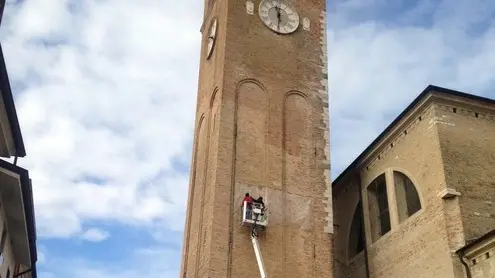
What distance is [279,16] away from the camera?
23.8 m

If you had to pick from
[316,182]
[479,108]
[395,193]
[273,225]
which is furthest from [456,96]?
[273,225]

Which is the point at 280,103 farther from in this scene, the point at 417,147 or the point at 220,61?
the point at 417,147

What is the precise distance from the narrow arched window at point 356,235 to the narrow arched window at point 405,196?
239 centimetres

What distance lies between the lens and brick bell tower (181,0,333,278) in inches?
753

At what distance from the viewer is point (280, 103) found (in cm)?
2188

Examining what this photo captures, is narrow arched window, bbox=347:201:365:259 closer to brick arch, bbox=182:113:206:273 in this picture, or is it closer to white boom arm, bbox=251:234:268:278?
white boom arm, bbox=251:234:268:278

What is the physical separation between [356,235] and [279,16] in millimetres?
8707

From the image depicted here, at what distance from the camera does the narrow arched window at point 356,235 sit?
23237mm

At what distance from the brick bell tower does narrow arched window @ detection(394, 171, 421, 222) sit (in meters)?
2.36

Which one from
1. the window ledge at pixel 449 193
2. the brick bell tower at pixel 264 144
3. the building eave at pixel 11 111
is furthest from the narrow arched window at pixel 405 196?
the building eave at pixel 11 111

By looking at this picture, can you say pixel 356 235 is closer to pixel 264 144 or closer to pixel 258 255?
pixel 264 144

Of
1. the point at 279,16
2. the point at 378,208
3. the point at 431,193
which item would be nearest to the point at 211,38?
the point at 279,16

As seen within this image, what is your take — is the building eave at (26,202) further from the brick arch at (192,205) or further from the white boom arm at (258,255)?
the white boom arm at (258,255)

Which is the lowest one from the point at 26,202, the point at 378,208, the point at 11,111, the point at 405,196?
the point at 26,202
